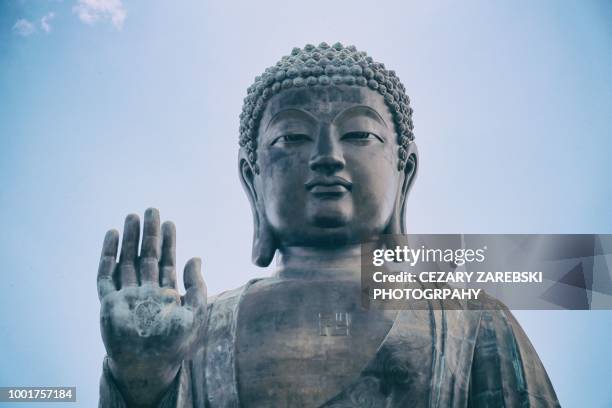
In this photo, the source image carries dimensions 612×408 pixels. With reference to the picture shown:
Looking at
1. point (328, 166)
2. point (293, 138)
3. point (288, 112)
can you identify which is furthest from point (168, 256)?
point (288, 112)

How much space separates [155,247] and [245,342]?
1157 millimetres

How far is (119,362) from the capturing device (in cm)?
727

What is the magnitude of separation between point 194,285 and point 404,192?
2.64m

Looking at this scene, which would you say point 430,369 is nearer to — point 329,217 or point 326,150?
point 329,217

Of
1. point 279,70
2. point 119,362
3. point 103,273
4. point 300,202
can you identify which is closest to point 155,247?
point 103,273

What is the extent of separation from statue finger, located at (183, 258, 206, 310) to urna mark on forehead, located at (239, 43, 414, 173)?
1902mm

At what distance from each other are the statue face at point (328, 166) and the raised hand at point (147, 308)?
139 cm

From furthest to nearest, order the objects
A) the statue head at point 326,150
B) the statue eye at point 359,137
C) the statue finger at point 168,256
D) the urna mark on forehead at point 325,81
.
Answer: the urna mark on forehead at point 325,81
the statue eye at point 359,137
the statue head at point 326,150
the statue finger at point 168,256

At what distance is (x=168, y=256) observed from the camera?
771cm

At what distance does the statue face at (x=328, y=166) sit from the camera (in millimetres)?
8719

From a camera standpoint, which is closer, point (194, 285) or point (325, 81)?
point (194, 285)

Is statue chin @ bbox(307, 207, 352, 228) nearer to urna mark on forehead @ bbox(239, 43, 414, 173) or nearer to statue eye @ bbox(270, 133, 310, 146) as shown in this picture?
statue eye @ bbox(270, 133, 310, 146)

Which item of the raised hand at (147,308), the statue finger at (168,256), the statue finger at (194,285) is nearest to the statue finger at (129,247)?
the raised hand at (147,308)

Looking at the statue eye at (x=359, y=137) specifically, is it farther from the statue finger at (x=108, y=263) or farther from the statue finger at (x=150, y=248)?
the statue finger at (x=108, y=263)
